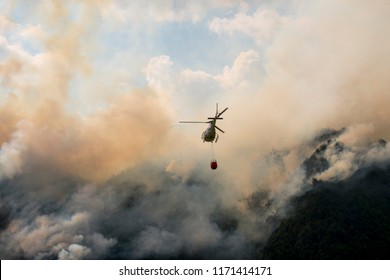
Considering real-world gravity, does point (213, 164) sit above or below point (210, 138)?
below
